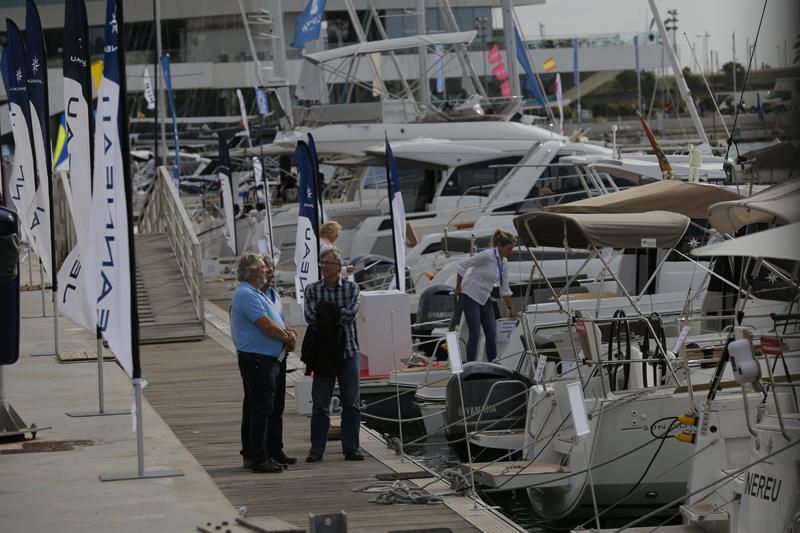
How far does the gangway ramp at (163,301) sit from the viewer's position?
835 inches

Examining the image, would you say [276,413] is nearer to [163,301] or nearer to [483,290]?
[483,290]

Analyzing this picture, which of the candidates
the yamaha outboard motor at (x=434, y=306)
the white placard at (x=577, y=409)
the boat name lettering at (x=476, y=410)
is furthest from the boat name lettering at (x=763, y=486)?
the yamaha outboard motor at (x=434, y=306)

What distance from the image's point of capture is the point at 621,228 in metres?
12.7

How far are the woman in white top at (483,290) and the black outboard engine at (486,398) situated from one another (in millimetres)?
2459

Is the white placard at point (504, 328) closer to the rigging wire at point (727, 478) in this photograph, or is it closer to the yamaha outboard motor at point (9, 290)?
the yamaha outboard motor at point (9, 290)

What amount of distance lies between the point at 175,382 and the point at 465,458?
3.98 meters

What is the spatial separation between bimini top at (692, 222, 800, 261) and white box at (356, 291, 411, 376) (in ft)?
25.0

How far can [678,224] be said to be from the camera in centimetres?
1290

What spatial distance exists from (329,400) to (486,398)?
2.60 meters

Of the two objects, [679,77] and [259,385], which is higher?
[679,77]

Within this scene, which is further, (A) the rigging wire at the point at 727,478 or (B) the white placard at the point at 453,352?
(B) the white placard at the point at 453,352

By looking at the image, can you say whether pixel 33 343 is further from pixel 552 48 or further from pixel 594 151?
pixel 552 48

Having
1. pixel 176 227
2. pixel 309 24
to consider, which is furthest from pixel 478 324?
pixel 309 24

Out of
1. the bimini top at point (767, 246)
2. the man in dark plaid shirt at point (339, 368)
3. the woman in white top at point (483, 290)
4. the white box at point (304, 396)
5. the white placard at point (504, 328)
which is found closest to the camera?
the bimini top at point (767, 246)
